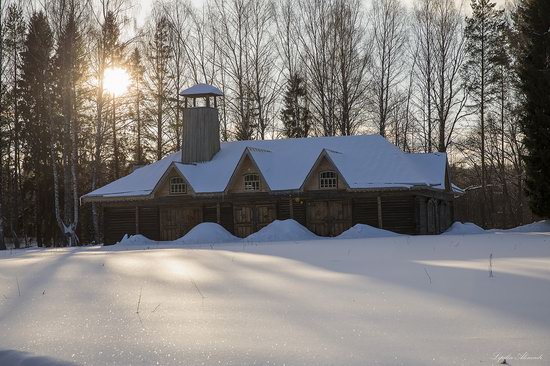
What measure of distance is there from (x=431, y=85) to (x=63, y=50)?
76.7 feet

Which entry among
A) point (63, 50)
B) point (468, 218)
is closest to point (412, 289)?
point (63, 50)

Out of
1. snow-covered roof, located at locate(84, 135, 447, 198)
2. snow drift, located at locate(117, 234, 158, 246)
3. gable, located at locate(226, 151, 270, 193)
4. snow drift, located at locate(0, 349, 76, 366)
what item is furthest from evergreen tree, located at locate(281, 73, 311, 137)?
snow drift, located at locate(0, 349, 76, 366)

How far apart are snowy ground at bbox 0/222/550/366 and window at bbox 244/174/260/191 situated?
954 inches

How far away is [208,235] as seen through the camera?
31828mm

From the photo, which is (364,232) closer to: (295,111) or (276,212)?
(276,212)

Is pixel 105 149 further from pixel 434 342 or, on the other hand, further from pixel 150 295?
pixel 434 342

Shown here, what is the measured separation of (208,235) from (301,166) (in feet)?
21.5

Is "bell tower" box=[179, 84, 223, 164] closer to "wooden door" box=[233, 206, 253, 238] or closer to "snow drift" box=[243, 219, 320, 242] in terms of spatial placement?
"wooden door" box=[233, 206, 253, 238]

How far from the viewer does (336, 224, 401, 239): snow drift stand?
1193 inches

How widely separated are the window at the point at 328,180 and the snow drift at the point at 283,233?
271cm

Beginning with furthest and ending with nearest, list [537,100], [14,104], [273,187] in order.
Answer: [14,104]
[537,100]
[273,187]

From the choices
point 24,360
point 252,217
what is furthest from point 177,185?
point 24,360

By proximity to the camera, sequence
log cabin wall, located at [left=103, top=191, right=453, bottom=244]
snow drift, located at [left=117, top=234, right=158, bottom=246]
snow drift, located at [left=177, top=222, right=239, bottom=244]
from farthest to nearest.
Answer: snow drift, located at [left=117, top=234, right=158, bottom=246] → log cabin wall, located at [left=103, top=191, right=453, bottom=244] → snow drift, located at [left=177, top=222, right=239, bottom=244]

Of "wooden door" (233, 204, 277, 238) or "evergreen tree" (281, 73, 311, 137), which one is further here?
"evergreen tree" (281, 73, 311, 137)
